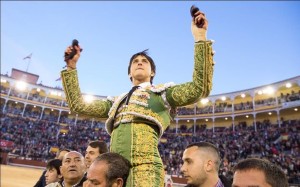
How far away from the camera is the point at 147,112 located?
193cm

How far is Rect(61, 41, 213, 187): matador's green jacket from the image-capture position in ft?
5.73

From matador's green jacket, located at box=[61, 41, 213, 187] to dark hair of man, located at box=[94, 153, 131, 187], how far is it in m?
0.04

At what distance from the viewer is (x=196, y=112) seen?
122 feet

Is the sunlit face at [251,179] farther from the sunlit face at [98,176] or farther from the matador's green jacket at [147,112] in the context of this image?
the sunlit face at [98,176]

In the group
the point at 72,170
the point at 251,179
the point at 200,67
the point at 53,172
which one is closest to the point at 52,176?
the point at 53,172

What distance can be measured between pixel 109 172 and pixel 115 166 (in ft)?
0.17

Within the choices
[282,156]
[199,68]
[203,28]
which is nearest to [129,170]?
[199,68]

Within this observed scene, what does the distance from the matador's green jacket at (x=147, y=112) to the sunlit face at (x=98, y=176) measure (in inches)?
6.8

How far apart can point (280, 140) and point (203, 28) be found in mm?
25404

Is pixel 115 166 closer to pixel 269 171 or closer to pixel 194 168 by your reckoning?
pixel 269 171

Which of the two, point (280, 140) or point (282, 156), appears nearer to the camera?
point (282, 156)

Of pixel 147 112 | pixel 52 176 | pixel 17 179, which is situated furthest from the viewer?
pixel 17 179

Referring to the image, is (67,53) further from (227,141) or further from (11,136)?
(11,136)

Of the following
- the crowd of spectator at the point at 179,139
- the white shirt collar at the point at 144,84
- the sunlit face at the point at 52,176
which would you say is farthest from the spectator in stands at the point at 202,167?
the crowd of spectator at the point at 179,139
